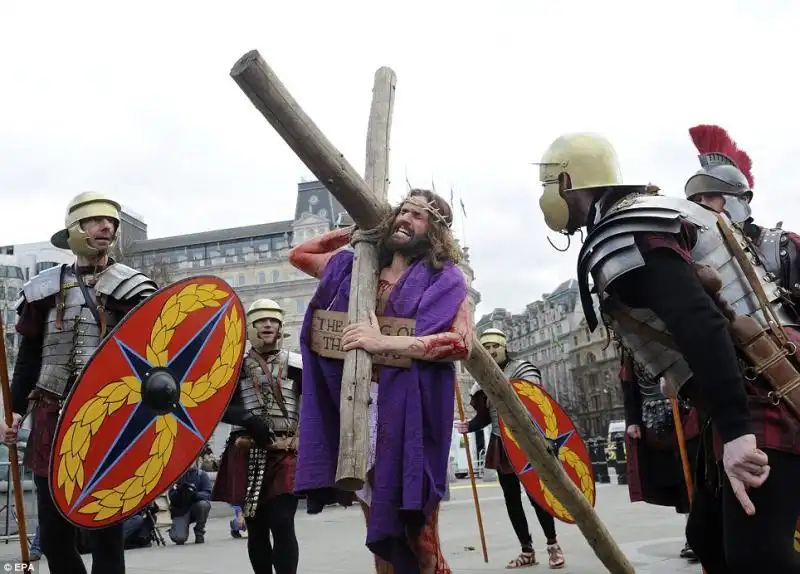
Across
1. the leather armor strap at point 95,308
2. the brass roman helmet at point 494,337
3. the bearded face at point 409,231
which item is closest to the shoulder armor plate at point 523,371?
the brass roman helmet at point 494,337

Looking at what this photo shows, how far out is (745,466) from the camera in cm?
194

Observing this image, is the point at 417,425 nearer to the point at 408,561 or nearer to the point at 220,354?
the point at 408,561

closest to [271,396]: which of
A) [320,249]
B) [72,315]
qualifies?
[72,315]

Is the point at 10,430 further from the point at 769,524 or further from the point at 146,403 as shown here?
the point at 769,524

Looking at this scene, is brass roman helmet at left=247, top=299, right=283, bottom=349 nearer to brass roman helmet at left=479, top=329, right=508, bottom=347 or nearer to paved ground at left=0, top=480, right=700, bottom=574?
paved ground at left=0, top=480, right=700, bottom=574

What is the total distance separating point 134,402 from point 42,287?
713mm

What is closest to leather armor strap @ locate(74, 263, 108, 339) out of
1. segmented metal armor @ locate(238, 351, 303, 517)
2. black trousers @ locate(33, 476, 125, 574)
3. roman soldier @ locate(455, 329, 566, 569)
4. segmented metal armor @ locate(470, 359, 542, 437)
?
black trousers @ locate(33, 476, 125, 574)

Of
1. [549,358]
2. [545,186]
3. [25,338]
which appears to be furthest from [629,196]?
[549,358]

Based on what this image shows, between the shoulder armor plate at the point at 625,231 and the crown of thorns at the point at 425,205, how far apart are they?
121 cm

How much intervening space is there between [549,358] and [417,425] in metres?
94.6

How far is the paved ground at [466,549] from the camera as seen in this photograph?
226 inches

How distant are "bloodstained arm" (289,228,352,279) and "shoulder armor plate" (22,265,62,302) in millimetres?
1110

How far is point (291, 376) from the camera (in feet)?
16.8

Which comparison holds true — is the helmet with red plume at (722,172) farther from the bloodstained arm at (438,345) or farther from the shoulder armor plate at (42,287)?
the shoulder armor plate at (42,287)
